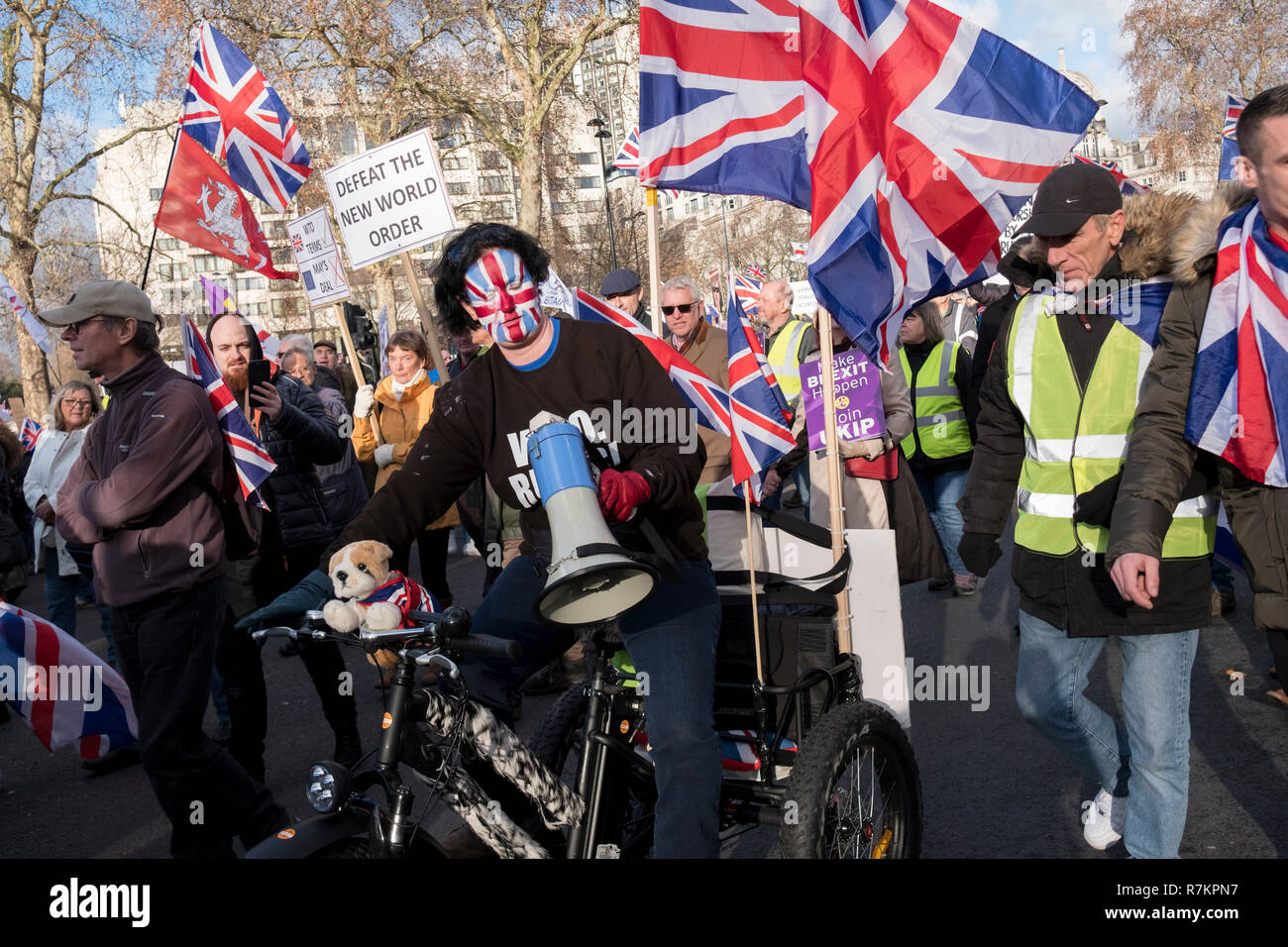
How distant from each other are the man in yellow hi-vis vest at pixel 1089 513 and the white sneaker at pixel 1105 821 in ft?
0.04

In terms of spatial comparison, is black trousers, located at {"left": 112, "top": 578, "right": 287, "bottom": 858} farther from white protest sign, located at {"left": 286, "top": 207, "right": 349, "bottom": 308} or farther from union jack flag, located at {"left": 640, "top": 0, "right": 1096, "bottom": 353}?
white protest sign, located at {"left": 286, "top": 207, "right": 349, "bottom": 308}

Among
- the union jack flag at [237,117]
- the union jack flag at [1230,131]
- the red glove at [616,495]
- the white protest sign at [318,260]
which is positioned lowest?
the red glove at [616,495]

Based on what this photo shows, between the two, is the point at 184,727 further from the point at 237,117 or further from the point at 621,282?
the point at 237,117

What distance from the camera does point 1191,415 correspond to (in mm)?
2762

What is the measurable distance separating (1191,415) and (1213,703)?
2.84 meters

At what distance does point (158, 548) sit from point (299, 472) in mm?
1599

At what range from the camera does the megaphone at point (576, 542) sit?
2266mm

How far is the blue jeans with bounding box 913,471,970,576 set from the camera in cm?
763

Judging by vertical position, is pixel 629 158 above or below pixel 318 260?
above

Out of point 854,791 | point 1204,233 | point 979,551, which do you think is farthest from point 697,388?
point 1204,233

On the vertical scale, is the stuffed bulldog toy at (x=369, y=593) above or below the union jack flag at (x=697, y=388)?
below

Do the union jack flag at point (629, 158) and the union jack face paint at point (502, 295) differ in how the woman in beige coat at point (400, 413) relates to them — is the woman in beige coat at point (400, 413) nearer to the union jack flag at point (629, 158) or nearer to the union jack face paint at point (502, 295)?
the union jack flag at point (629, 158)

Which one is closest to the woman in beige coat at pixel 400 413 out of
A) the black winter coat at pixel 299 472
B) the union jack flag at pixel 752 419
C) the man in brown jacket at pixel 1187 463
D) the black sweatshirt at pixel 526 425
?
the black winter coat at pixel 299 472

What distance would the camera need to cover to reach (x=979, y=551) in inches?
141
